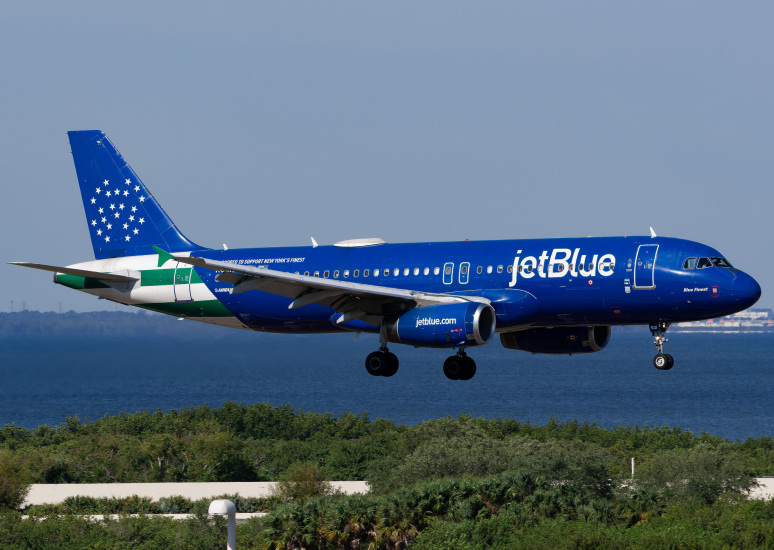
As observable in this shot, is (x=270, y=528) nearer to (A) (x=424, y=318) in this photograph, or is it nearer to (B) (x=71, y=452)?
(A) (x=424, y=318)

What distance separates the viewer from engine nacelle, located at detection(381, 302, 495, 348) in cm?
3994

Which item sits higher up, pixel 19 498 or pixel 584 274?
pixel 584 274

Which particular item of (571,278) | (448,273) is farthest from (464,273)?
(571,278)

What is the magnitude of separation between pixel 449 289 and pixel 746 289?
10.8 m

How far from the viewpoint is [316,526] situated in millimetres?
56250

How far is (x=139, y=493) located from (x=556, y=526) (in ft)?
140

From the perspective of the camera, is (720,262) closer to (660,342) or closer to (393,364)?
(660,342)

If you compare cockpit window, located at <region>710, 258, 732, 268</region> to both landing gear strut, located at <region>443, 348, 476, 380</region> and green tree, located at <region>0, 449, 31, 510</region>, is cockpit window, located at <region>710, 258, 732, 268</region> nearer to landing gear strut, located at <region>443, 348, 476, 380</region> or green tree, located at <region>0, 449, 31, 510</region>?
landing gear strut, located at <region>443, 348, 476, 380</region>

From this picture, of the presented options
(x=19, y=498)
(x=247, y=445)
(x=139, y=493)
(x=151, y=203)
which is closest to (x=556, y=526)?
(x=151, y=203)

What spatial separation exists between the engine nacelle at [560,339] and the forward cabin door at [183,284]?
13745 millimetres

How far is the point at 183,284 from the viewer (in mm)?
49438

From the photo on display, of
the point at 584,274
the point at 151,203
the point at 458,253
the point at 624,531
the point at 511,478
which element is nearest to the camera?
the point at 584,274

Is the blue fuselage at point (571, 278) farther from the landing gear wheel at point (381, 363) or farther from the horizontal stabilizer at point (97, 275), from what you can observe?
the horizontal stabilizer at point (97, 275)

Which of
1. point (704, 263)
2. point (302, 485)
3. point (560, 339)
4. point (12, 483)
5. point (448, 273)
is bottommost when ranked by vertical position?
point (12, 483)
